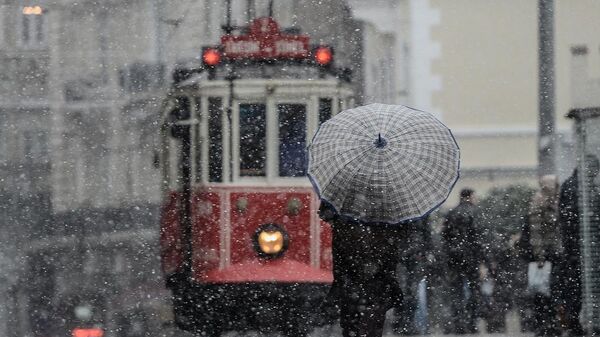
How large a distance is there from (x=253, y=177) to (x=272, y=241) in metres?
0.44

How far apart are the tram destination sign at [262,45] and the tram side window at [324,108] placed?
35 cm

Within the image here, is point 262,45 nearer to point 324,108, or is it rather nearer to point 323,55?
point 323,55

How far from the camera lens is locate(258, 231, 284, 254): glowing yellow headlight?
7.21 metres

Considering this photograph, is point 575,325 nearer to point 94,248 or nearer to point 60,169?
point 94,248

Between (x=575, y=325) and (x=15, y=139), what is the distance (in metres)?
6.40

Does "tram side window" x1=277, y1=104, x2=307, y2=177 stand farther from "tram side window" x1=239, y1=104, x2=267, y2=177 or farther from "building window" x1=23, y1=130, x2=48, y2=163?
"building window" x1=23, y1=130, x2=48, y2=163

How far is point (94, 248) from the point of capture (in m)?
11.1

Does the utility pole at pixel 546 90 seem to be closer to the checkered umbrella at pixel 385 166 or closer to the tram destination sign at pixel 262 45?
the tram destination sign at pixel 262 45

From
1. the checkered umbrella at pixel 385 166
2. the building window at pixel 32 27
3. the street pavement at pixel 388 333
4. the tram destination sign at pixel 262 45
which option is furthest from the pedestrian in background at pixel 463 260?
the building window at pixel 32 27

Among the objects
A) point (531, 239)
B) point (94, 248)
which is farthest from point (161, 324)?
point (531, 239)

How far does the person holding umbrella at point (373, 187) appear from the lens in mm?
4684

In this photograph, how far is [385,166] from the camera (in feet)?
15.3

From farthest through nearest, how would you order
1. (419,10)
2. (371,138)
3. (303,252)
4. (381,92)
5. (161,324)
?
(419,10) → (381,92) → (161,324) → (303,252) → (371,138)

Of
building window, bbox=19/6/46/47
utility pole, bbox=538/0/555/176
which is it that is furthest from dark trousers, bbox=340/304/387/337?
building window, bbox=19/6/46/47
